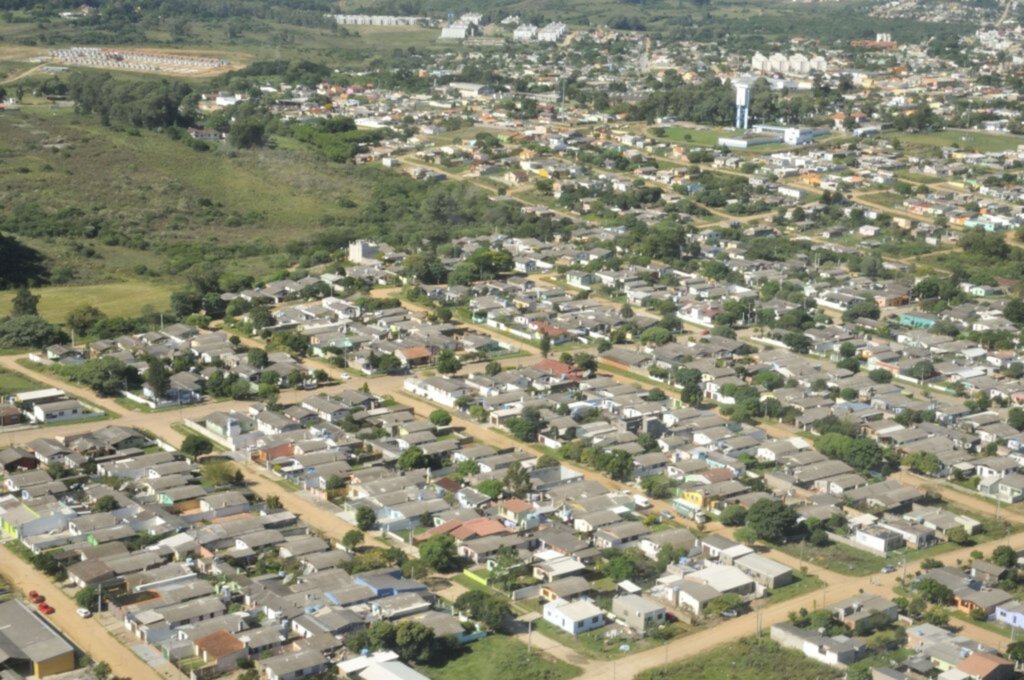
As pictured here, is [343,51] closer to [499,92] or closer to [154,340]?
[499,92]

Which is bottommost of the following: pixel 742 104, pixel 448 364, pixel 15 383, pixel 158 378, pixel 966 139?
pixel 448 364

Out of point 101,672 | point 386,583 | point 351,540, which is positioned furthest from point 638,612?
point 101,672

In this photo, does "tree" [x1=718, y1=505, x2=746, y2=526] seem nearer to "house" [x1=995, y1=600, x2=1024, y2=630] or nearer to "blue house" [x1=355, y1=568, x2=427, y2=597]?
"house" [x1=995, y1=600, x2=1024, y2=630]

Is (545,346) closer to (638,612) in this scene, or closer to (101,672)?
(638,612)

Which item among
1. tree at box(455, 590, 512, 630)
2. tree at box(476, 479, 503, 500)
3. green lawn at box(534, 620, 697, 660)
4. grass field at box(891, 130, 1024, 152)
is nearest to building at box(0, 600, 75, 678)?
tree at box(455, 590, 512, 630)

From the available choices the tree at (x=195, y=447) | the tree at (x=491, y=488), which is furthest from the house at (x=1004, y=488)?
the tree at (x=195, y=447)

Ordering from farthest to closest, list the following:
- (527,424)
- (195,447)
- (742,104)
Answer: (742,104), (527,424), (195,447)

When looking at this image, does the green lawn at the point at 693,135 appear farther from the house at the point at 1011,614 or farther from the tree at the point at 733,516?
the house at the point at 1011,614

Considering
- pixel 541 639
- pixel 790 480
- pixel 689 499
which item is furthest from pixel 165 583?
pixel 790 480
